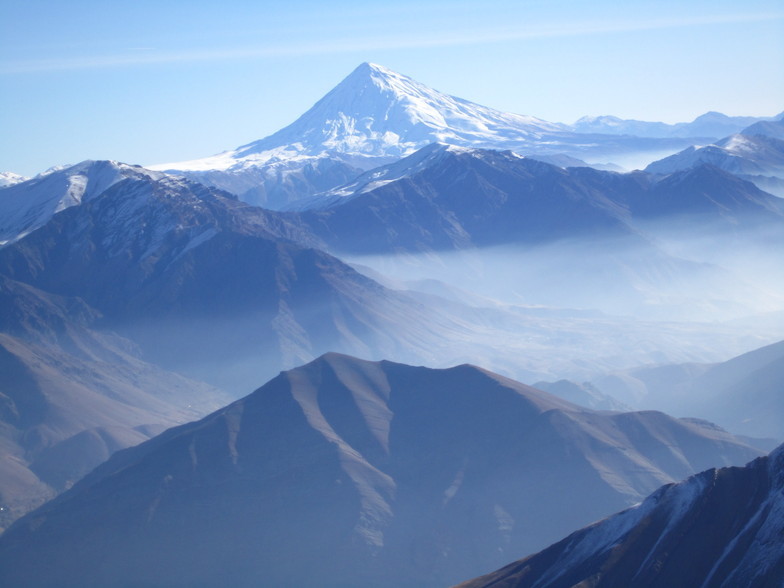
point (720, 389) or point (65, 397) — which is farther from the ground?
point (65, 397)

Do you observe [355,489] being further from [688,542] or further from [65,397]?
[65,397]

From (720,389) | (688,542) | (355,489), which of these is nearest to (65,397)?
(355,489)

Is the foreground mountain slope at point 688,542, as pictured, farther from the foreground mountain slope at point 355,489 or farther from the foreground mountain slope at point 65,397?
the foreground mountain slope at point 65,397

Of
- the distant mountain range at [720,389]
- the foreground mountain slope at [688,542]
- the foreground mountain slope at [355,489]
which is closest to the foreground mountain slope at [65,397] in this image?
the foreground mountain slope at [355,489]

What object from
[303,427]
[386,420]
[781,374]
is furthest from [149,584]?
[781,374]

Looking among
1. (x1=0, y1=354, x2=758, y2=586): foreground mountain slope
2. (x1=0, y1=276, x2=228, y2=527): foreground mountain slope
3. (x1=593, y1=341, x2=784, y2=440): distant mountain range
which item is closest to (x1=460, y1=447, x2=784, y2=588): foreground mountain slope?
(x1=0, y1=354, x2=758, y2=586): foreground mountain slope

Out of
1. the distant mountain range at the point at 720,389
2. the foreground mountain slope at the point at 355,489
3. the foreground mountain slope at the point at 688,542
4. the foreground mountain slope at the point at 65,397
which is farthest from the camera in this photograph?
the distant mountain range at the point at 720,389

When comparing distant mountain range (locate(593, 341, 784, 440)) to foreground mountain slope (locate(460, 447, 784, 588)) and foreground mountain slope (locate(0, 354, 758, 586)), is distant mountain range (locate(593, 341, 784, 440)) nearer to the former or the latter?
foreground mountain slope (locate(0, 354, 758, 586))
